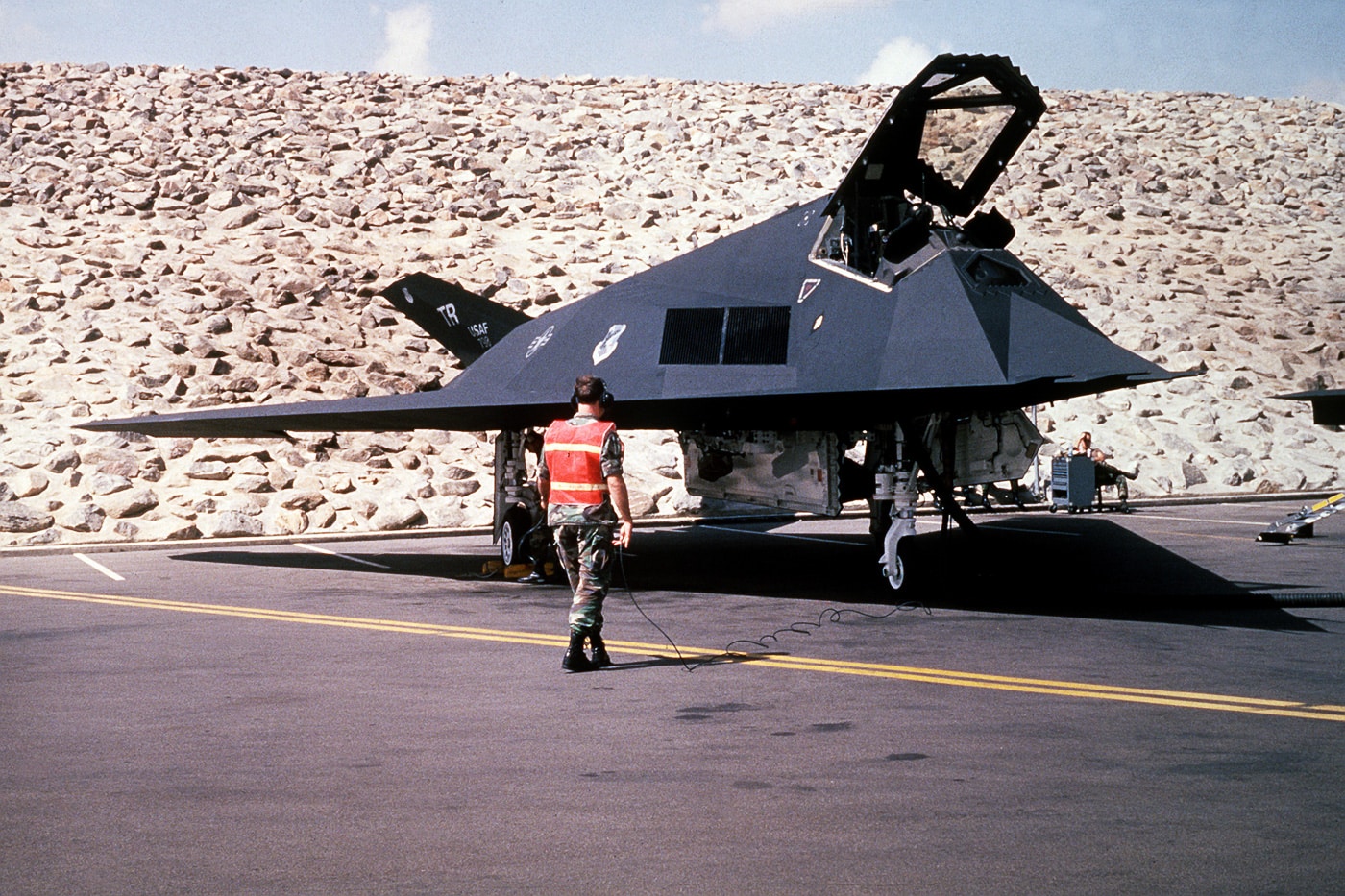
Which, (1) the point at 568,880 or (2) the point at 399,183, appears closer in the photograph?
(1) the point at 568,880

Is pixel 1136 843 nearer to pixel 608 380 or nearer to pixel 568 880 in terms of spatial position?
pixel 568 880

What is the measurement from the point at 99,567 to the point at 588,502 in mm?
9818

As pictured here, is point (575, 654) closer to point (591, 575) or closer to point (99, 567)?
point (591, 575)

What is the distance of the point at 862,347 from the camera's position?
1102 cm

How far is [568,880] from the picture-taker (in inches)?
168

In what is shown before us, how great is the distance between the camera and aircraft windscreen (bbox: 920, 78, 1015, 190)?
1190 centimetres

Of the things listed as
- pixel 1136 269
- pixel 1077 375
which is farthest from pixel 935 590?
pixel 1136 269

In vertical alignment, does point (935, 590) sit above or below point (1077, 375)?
below

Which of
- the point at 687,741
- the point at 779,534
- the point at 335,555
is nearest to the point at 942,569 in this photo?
the point at 779,534

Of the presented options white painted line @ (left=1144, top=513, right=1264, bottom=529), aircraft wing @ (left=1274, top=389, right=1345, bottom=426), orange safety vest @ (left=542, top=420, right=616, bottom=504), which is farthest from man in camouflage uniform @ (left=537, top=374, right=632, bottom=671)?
white painted line @ (left=1144, top=513, right=1264, bottom=529)

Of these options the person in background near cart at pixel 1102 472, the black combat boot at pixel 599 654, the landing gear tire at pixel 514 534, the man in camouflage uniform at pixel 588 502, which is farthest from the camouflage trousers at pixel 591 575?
the person in background near cart at pixel 1102 472

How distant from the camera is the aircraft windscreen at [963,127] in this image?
1190cm

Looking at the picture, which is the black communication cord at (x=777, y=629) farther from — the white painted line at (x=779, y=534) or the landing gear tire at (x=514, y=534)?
the white painted line at (x=779, y=534)

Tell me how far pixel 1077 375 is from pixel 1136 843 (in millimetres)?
5795
